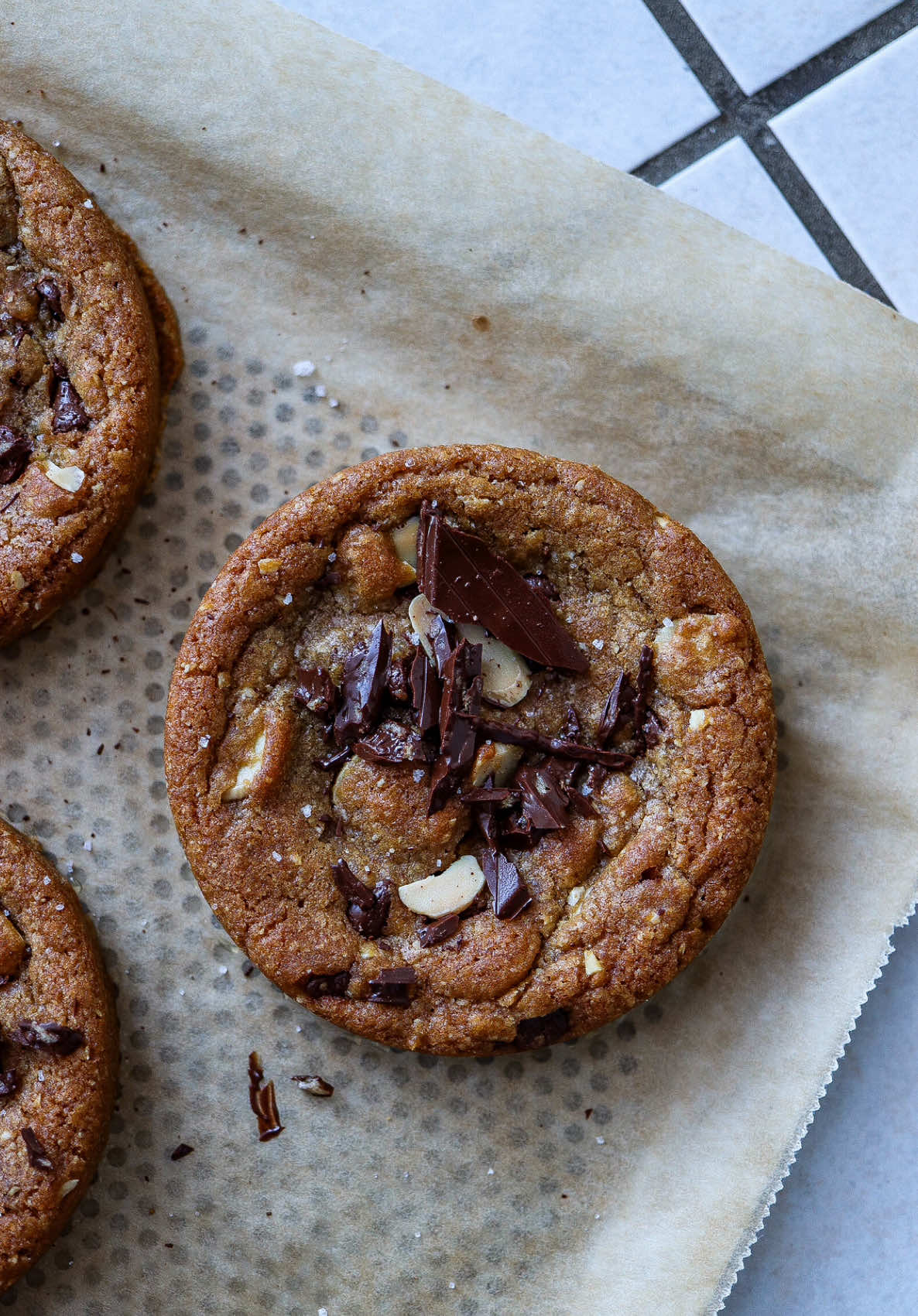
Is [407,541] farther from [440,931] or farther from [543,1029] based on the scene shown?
[543,1029]

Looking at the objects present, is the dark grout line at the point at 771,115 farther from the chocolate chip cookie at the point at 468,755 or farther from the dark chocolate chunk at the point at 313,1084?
the dark chocolate chunk at the point at 313,1084

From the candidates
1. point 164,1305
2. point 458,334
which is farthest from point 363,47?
point 164,1305

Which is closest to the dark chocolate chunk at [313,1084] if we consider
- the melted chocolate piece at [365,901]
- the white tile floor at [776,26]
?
the melted chocolate piece at [365,901]

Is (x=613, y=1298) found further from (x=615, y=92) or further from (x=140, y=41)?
(x=140, y=41)

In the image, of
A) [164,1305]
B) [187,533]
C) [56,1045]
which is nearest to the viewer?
[56,1045]

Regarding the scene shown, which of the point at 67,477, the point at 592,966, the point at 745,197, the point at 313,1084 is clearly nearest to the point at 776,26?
Answer: the point at 745,197

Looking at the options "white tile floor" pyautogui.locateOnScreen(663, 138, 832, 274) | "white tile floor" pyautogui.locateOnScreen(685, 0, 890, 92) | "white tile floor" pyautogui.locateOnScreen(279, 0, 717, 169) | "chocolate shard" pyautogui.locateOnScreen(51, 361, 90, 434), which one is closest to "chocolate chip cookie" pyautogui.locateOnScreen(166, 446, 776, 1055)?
"chocolate shard" pyautogui.locateOnScreen(51, 361, 90, 434)
